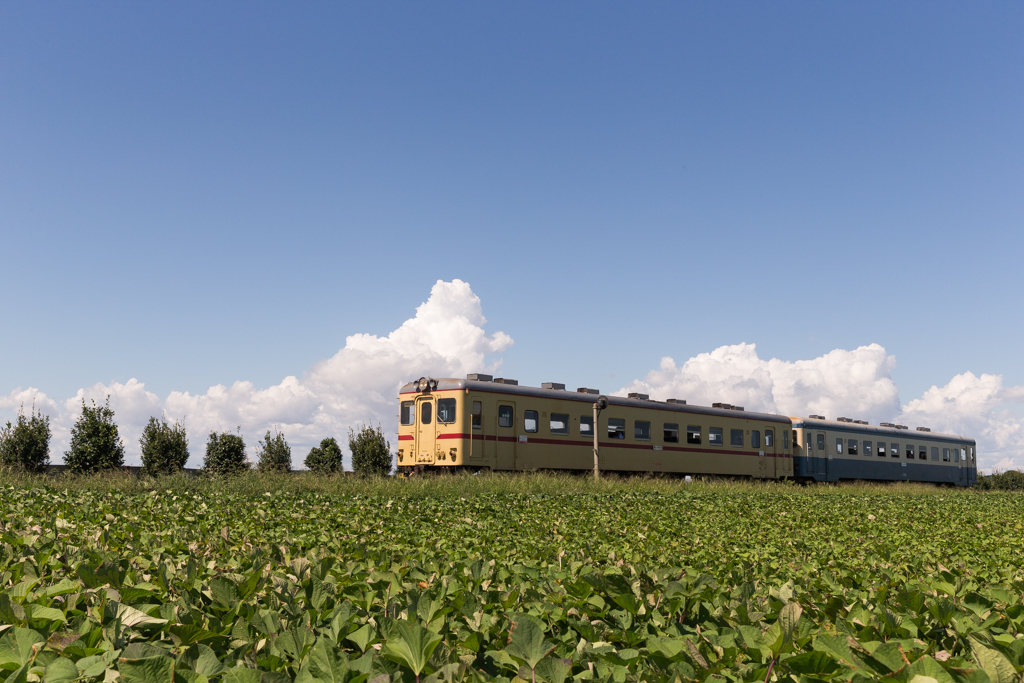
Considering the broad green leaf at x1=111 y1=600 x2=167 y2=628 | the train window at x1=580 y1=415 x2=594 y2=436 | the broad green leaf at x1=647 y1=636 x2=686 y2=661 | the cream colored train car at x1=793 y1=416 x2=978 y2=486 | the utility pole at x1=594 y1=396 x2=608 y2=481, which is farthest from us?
the cream colored train car at x1=793 y1=416 x2=978 y2=486

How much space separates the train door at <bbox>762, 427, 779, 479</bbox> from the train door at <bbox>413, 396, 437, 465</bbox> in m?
13.8

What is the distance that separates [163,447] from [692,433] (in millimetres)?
19698

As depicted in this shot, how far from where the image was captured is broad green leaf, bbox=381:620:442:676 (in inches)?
73.0

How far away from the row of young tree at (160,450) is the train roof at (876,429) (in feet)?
57.2

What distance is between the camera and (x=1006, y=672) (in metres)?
1.83

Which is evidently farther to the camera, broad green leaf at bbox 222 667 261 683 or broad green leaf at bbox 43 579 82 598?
broad green leaf at bbox 43 579 82 598

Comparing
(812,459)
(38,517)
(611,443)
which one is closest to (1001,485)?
(812,459)

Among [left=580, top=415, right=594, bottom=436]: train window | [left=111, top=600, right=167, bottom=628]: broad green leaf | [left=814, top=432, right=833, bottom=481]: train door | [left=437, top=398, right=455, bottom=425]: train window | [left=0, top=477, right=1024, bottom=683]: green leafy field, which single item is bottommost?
[left=814, top=432, right=833, bottom=481]: train door

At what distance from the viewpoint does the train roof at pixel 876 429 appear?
100.0ft

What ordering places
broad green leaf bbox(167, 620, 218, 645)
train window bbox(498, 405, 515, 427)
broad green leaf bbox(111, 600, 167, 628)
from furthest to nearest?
train window bbox(498, 405, 515, 427) < broad green leaf bbox(111, 600, 167, 628) < broad green leaf bbox(167, 620, 218, 645)

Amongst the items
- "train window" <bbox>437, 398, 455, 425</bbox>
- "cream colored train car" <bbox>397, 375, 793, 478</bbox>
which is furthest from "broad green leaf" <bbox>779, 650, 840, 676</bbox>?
"train window" <bbox>437, 398, 455, 425</bbox>

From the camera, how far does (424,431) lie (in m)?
21.4

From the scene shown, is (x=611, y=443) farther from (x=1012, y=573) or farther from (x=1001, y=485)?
(x=1001, y=485)

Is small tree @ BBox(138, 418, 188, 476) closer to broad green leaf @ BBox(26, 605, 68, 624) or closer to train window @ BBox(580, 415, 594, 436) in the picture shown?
train window @ BBox(580, 415, 594, 436)
